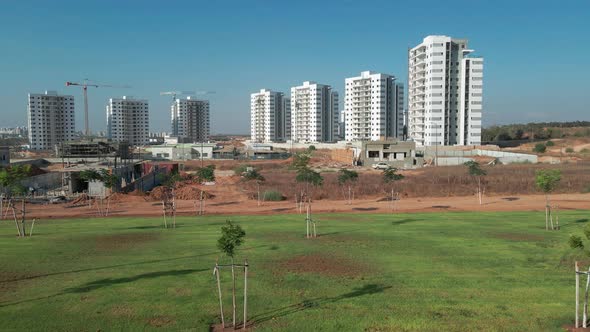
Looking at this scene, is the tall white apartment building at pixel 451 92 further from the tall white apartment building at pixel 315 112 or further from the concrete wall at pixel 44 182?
the concrete wall at pixel 44 182

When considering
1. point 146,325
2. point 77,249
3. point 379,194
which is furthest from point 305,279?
point 379,194

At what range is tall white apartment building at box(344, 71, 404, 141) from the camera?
510ft

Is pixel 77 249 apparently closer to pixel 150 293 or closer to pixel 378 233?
pixel 150 293

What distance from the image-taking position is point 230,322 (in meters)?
12.4

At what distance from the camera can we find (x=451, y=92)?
115062 millimetres

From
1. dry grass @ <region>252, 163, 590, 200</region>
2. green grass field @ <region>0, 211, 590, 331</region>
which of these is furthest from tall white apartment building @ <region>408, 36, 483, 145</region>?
green grass field @ <region>0, 211, 590, 331</region>

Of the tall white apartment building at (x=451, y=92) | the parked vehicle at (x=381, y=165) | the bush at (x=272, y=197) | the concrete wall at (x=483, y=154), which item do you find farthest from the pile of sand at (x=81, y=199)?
the tall white apartment building at (x=451, y=92)

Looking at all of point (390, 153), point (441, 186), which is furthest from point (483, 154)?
point (441, 186)

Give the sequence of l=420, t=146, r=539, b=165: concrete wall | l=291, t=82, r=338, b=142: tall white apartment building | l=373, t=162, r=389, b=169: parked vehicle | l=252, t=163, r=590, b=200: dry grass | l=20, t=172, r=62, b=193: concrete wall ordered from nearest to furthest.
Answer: l=252, t=163, r=590, b=200: dry grass, l=20, t=172, r=62, b=193: concrete wall, l=373, t=162, r=389, b=169: parked vehicle, l=420, t=146, r=539, b=165: concrete wall, l=291, t=82, r=338, b=142: tall white apartment building

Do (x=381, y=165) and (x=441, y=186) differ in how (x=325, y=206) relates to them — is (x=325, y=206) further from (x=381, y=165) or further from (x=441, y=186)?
(x=381, y=165)

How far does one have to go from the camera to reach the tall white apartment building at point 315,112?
190 metres

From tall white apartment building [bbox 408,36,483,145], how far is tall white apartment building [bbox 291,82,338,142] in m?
76.3

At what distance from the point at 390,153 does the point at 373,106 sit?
2764 inches

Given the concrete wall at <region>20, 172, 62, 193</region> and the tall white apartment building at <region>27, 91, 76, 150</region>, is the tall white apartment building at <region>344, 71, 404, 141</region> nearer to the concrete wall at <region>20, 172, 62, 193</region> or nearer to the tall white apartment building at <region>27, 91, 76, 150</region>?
the concrete wall at <region>20, 172, 62, 193</region>
